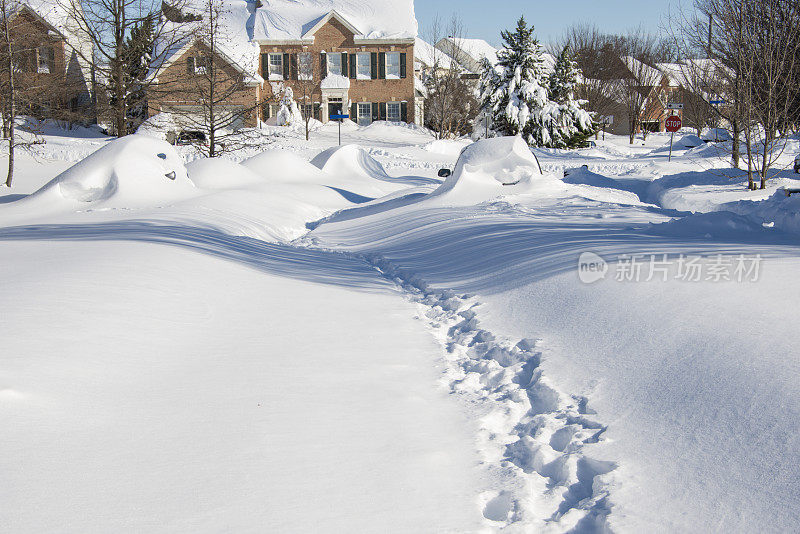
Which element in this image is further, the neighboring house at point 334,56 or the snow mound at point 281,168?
the neighboring house at point 334,56

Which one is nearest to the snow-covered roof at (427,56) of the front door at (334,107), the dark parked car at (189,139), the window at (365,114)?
the window at (365,114)

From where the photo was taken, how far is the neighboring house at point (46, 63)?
83.6 ft

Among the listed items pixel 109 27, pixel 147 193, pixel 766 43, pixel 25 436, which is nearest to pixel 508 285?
pixel 25 436

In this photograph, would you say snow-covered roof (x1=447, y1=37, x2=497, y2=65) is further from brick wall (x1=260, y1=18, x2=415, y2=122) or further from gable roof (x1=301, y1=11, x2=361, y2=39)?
gable roof (x1=301, y1=11, x2=361, y2=39)

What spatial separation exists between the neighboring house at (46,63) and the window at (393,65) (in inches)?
842

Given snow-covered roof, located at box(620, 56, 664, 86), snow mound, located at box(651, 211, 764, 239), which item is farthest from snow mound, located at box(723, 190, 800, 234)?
snow-covered roof, located at box(620, 56, 664, 86)

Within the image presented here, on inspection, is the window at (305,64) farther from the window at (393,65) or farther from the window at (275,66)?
the window at (393,65)

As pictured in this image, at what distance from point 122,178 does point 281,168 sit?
7.17 metres

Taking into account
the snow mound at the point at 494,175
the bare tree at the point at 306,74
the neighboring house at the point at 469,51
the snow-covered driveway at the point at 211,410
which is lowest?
the snow-covered driveway at the point at 211,410

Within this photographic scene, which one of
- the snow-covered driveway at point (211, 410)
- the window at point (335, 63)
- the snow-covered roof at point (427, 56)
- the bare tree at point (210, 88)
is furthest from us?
the snow-covered roof at point (427, 56)

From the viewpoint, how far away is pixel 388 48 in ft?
172

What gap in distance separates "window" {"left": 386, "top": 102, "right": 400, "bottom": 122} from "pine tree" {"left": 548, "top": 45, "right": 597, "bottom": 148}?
38.6ft

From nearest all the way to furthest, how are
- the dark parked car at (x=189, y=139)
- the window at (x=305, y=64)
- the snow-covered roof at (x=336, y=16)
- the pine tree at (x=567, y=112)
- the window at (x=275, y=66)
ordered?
the dark parked car at (x=189, y=139) → the pine tree at (x=567, y=112) → the window at (x=305, y=64) → the snow-covered roof at (x=336, y=16) → the window at (x=275, y=66)

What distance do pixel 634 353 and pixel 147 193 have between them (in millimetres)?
12974
